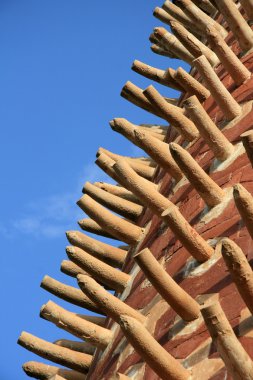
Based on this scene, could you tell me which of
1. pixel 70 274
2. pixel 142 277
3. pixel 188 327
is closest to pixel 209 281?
pixel 188 327

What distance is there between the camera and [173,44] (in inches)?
266

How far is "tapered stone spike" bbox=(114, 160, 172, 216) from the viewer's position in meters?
4.49

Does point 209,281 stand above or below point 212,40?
below

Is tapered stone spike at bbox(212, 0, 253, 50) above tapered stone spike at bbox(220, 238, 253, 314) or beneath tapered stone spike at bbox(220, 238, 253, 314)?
above

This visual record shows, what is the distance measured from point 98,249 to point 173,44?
80.0 inches

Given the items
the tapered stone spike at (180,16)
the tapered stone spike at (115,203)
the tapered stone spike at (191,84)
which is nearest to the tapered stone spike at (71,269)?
the tapered stone spike at (115,203)

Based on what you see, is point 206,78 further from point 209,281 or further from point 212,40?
point 209,281

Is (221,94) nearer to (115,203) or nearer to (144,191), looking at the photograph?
(144,191)

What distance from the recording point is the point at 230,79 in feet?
17.5

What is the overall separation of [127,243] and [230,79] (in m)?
0.99

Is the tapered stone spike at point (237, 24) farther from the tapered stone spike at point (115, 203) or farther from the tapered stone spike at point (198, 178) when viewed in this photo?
the tapered stone spike at point (198, 178)

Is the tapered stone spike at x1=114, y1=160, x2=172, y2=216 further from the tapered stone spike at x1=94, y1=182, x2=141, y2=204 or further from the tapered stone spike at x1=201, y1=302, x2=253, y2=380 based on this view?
the tapered stone spike at x1=201, y1=302, x2=253, y2=380

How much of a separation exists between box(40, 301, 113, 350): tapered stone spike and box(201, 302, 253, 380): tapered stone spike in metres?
1.80

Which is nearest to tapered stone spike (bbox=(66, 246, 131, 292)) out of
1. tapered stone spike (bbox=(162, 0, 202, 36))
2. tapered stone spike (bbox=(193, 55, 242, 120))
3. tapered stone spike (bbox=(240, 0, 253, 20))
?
tapered stone spike (bbox=(193, 55, 242, 120))
